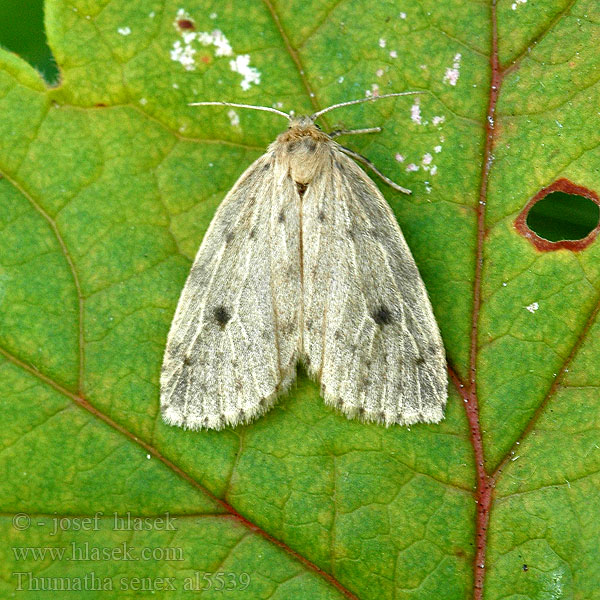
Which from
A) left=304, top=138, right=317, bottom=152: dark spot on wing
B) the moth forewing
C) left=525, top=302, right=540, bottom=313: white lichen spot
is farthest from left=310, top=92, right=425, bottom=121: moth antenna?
left=525, top=302, right=540, bottom=313: white lichen spot

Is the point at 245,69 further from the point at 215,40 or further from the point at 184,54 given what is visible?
the point at 184,54

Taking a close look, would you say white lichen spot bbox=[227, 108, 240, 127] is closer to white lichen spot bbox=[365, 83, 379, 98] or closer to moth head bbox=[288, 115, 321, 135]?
moth head bbox=[288, 115, 321, 135]

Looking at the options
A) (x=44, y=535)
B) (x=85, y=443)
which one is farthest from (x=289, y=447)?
(x=44, y=535)

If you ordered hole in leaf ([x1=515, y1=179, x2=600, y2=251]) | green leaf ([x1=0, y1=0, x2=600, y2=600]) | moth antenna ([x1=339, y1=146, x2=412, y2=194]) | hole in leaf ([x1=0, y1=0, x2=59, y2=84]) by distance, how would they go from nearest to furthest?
green leaf ([x1=0, y1=0, x2=600, y2=600]) → hole in leaf ([x1=515, y1=179, x2=600, y2=251]) → moth antenna ([x1=339, y1=146, x2=412, y2=194]) → hole in leaf ([x1=0, y1=0, x2=59, y2=84])

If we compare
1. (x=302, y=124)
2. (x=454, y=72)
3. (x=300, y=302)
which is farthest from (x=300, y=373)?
(x=454, y=72)

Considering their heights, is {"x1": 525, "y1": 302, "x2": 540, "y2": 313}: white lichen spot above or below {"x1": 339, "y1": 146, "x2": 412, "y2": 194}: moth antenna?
below

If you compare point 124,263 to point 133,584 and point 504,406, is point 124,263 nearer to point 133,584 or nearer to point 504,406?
point 133,584

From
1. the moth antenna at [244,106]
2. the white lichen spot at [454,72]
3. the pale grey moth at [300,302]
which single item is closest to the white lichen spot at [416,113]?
the white lichen spot at [454,72]

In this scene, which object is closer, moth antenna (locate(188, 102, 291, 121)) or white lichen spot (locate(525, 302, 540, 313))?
white lichen spot (locate(525, 302, 540, 313))
